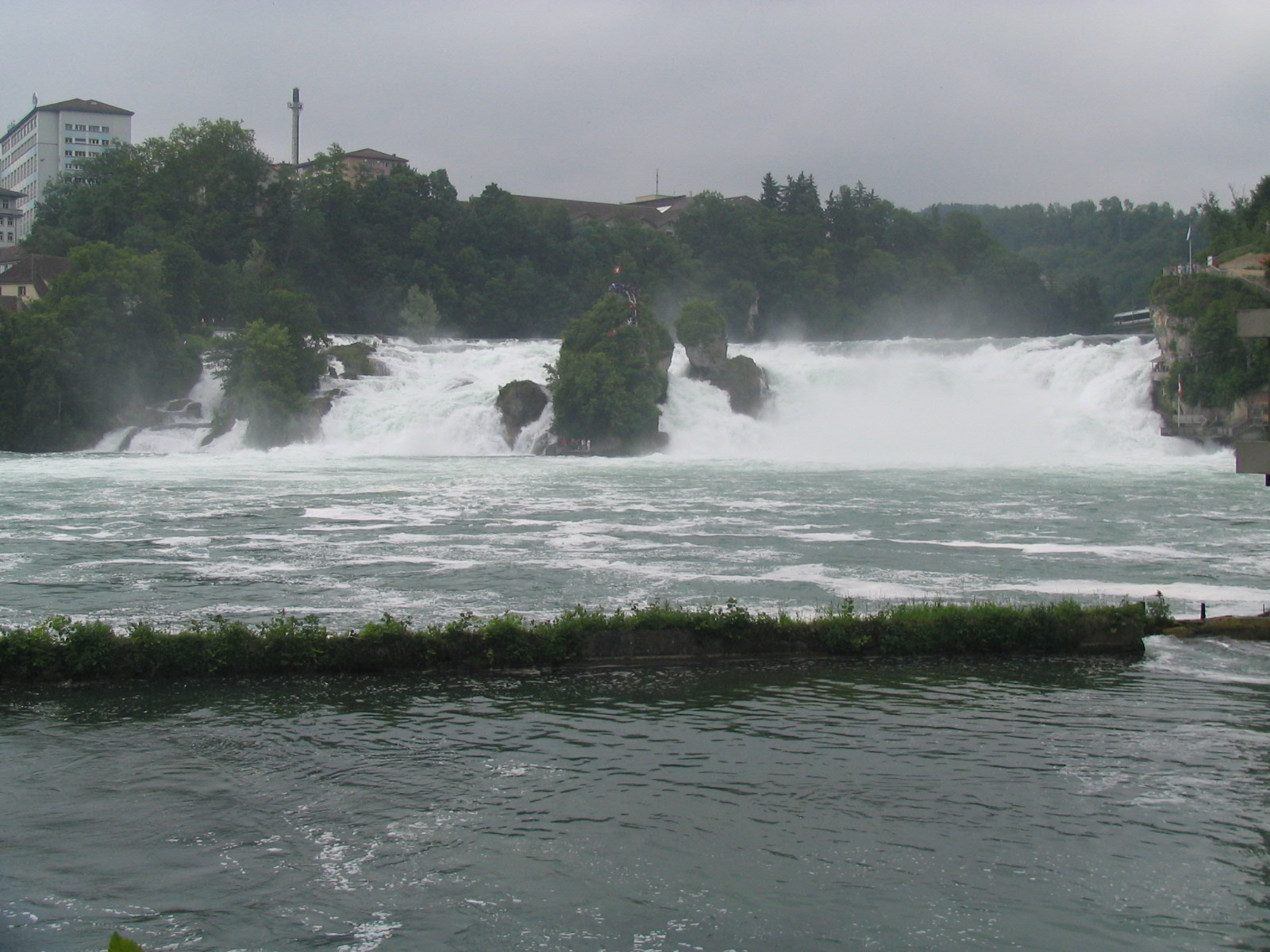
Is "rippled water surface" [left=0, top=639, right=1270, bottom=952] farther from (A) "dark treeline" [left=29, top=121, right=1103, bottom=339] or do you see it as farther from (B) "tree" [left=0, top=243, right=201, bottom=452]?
(A) "dark treeline" [left=29, top=121, right=1103, bottom=339]

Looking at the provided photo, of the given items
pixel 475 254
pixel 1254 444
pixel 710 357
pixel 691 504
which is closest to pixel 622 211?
pixel 475 254


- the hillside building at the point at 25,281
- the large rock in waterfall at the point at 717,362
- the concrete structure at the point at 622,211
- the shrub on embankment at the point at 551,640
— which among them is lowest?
the shrub on embankment at the point at 551,640

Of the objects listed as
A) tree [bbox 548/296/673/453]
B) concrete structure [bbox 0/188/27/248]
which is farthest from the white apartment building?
tree [bbox 548/296/673/453]

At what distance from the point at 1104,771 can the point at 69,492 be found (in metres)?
30.7

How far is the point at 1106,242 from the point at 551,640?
14029 centimetres

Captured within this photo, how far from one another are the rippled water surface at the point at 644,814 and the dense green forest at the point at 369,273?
43.0 metres

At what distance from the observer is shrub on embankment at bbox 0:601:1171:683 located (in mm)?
13211

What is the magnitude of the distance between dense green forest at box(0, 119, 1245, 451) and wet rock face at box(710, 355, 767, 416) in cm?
635

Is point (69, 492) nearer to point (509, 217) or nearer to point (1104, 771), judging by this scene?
point (1104, 771)

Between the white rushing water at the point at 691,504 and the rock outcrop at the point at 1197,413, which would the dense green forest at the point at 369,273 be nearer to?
the white rushing water at the point at 691,504

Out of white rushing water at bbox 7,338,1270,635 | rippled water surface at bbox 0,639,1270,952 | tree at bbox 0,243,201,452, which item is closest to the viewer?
rippled water surface at bbox 0,639,1270,952

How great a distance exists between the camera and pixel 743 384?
56.1m

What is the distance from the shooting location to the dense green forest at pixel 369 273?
182 ft

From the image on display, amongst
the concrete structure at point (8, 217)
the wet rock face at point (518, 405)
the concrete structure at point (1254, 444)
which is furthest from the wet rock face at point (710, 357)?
the concrete structure at point (8, 217)
